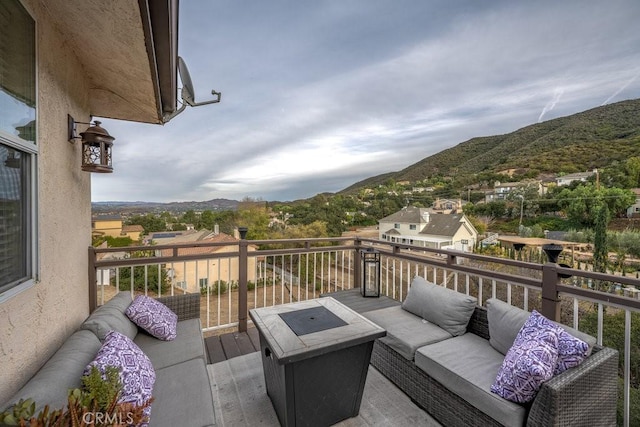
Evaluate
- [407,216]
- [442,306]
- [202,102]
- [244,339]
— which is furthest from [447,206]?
[202,102]

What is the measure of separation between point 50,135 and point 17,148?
0.59 m

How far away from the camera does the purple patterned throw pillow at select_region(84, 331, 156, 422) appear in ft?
4.67

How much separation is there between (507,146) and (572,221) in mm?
9133

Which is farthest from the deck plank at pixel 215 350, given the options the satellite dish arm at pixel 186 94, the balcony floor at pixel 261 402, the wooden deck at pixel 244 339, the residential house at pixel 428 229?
the residential house at pixel 428 229

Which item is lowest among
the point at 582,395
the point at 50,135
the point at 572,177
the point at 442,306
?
the point at 582,395

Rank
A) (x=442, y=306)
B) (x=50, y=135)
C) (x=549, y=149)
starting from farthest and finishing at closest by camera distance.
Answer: (x=549, y=149), (x=442, y=306), (x=50, y=135)

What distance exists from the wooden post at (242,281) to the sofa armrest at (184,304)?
616 millimetres

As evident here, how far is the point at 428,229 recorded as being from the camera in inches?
600

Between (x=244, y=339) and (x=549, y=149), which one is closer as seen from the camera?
(x=244, y=339)

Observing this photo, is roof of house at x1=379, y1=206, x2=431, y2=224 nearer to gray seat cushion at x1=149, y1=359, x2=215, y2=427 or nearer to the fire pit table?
the fire pit table

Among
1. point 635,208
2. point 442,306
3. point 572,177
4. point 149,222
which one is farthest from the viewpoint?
point 572,177

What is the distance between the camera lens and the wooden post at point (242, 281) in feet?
11.5

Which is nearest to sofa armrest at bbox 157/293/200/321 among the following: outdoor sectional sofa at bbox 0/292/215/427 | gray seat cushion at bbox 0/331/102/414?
outdoor sectional sofa at bbox 0/292/215/427

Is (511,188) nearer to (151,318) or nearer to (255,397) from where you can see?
(255,397)
